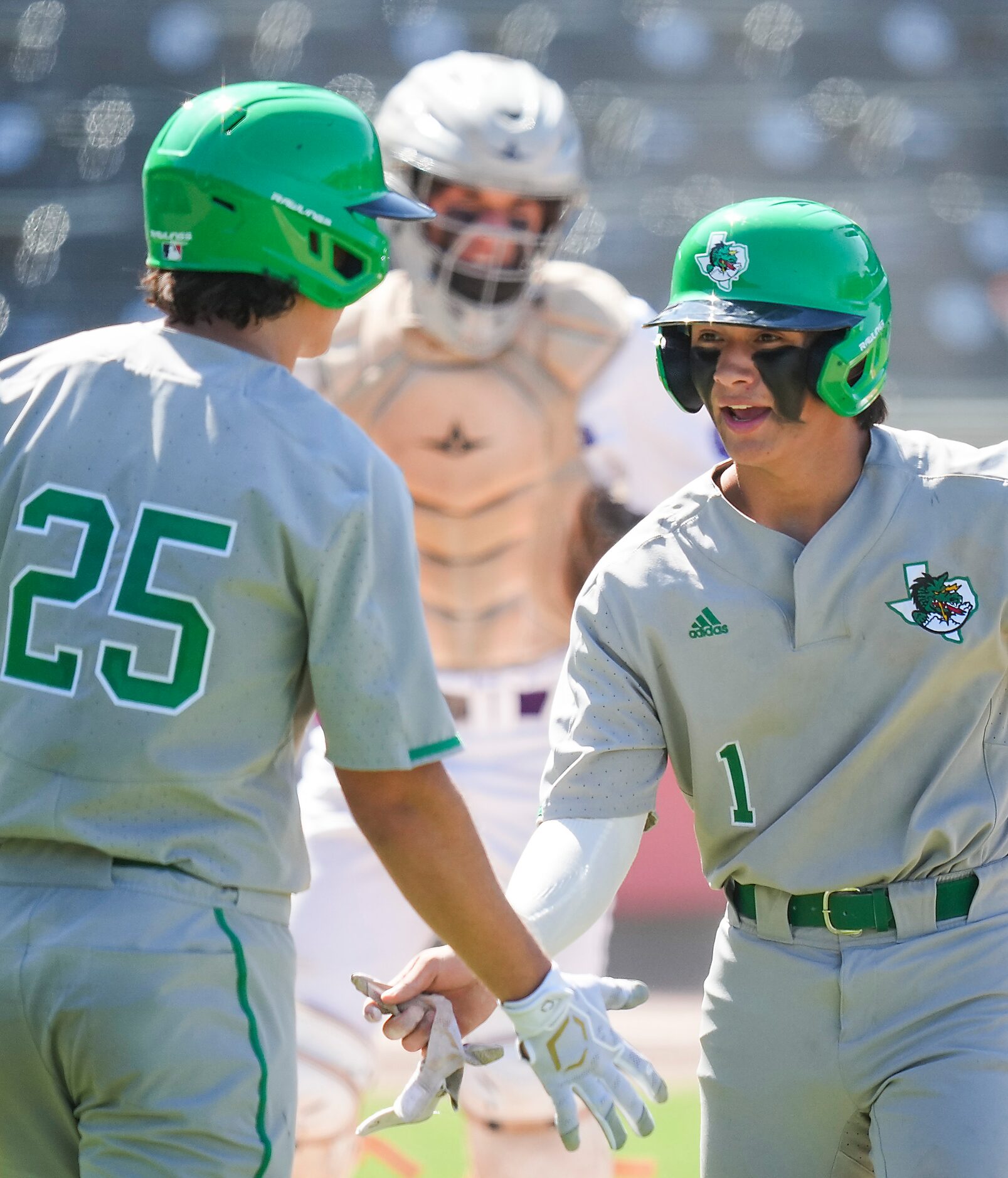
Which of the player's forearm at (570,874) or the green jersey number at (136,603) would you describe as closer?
Answer: the green jersey number at (136,603)

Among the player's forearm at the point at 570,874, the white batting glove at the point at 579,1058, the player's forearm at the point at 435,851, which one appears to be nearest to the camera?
the player's forearm at the point at 435,851

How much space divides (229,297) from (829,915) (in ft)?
3.61

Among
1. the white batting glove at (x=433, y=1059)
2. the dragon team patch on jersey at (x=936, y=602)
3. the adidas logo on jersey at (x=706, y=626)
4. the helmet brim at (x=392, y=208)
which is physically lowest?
the white batting glove at (x=433, y=1059)

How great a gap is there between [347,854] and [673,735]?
1.61 meters

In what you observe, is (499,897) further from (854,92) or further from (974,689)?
(854,92)

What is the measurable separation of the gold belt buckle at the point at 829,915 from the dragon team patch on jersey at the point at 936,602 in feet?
1.16

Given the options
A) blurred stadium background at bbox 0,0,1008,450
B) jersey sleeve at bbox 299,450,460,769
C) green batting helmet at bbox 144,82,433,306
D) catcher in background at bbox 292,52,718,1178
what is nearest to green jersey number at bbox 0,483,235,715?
jersey sleeve at bbox 299,450,460,769

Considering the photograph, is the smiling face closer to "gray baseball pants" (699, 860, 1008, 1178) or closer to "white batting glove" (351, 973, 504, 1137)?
"gray baseball pants" (699, 860, 1008, 1178)

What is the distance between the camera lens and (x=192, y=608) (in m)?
1.87

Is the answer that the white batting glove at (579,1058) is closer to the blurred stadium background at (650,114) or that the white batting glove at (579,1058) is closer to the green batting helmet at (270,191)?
the green batting helmet at (270,191)

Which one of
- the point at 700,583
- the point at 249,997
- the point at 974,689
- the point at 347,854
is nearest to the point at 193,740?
the point at 249,997

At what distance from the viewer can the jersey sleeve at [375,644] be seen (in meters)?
1.90

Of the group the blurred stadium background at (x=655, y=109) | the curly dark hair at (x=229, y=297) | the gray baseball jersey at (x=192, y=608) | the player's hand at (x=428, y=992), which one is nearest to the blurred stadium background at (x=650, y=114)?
the blurred stadium background at (x=655, y=109)

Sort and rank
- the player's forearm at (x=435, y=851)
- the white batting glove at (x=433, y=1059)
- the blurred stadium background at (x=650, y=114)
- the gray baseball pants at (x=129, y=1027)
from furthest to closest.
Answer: the blurred stadium background at (x=650, y=114)
the white batting glove at (x=433, y=1059)
the player's forearm at (x=435, y=851)
the gray baseball pants at (x=129, y=1027)
